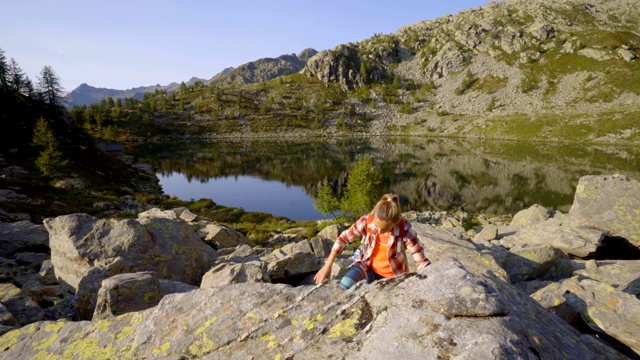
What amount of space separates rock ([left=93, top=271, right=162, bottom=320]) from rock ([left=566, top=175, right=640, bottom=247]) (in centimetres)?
2389

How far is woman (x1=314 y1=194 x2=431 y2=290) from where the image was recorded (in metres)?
6.95

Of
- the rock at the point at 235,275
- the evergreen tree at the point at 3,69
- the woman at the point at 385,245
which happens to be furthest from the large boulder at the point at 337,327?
the evergreen tree at the point at 3,69

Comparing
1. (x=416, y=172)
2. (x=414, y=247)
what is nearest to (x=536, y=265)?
(x=414, y=247)

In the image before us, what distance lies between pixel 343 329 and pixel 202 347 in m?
2.29

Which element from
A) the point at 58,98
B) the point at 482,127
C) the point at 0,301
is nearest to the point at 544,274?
the point at 0,301

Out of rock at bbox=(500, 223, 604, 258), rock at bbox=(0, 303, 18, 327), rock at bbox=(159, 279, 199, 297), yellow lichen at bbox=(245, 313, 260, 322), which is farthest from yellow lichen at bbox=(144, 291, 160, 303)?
rock at bbox=(500, 223, 604, 258)

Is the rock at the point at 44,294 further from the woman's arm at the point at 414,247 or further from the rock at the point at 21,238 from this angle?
the woman's arm at the point at 414,247

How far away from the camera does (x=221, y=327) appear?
16.7 feet

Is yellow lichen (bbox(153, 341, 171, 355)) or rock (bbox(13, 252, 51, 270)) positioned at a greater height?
yellow lichen (bbox(153, 341, 171, 355))

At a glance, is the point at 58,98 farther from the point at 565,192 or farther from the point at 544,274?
the point at 565,192

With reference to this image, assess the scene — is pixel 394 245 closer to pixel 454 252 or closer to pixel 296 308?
pixel 296 308

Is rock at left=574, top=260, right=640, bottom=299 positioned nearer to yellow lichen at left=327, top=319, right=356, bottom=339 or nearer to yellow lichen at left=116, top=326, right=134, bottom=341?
yellow lichen at left=327, top=319, right=356, bottom=339

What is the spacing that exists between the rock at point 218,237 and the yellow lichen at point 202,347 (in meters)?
17.5

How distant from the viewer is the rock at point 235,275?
34.1ft
